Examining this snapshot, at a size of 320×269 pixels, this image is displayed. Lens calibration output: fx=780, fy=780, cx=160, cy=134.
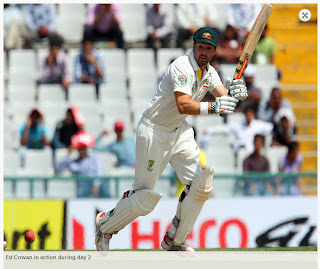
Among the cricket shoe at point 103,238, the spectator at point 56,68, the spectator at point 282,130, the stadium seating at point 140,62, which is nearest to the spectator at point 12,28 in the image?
the spectator at point 56,68

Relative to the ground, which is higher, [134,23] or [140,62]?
[134,23]

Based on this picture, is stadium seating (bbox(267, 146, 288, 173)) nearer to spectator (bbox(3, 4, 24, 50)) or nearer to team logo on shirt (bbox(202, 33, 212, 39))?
team logo on shirt (bbox(202, 33, 212, 39))

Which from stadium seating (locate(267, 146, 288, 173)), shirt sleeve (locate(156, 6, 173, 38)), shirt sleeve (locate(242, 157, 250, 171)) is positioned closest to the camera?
shirt sleeve (locate(242, 157, 250, 171))

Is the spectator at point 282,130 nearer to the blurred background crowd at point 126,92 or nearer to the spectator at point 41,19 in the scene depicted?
the blurred background crowd at point 126,92

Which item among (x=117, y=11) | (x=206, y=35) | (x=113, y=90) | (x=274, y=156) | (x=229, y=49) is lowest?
(x=274, y=156)

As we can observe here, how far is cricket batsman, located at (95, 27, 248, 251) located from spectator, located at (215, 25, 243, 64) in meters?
5.96

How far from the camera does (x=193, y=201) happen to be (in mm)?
6367

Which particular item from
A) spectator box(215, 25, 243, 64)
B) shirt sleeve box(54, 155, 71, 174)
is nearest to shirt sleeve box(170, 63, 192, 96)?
shirt sleeve box(54, 155, 71, 174)

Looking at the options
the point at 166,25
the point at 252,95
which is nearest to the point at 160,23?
the point at 166,25

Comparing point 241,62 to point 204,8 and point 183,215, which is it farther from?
point 204,8

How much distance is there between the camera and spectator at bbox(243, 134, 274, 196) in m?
9.51

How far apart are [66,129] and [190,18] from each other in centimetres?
334

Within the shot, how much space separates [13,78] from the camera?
41.2 ft

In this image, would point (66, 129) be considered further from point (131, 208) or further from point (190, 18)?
point (131, 208)
